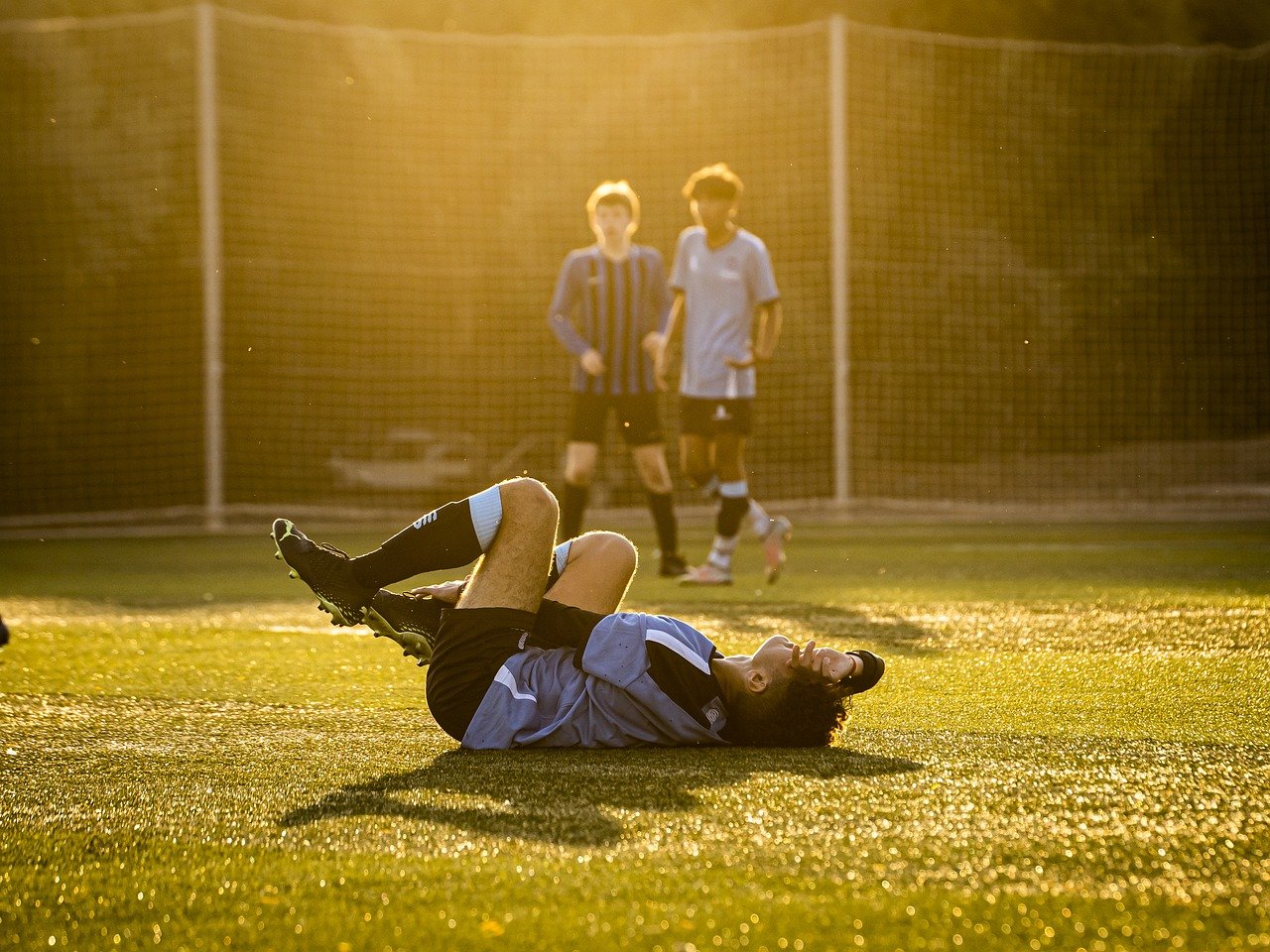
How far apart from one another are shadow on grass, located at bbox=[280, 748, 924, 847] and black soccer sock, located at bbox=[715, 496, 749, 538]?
4225 millimetres

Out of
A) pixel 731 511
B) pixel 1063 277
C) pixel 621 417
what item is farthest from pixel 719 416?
pixel 1063 277

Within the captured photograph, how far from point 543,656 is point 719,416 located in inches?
173

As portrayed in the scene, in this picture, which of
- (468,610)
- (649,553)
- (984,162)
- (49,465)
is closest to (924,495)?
(984,162)

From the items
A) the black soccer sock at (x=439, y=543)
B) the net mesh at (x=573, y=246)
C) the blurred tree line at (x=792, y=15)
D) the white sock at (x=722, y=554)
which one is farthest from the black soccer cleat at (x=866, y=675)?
the blurred tree line at (x=792, y=15)

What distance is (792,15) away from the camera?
1778 cm

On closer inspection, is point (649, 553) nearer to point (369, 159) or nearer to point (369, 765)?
point (369, 765)

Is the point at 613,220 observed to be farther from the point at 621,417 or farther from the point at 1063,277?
the point at 1063,277

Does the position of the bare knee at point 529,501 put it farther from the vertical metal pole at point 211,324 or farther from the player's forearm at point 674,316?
the vertical metal pole at point 211,324

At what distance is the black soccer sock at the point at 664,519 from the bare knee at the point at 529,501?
4376 millimetres

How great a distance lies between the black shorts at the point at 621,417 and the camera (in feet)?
26.6

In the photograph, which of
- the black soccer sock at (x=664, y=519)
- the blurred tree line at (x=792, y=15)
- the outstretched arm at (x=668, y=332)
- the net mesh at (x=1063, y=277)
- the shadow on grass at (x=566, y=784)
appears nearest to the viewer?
the shadow on grass at (x=566, y=784)

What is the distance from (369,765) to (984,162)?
14760mm

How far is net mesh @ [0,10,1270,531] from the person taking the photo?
1492 cm

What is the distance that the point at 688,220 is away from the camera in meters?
17.1
